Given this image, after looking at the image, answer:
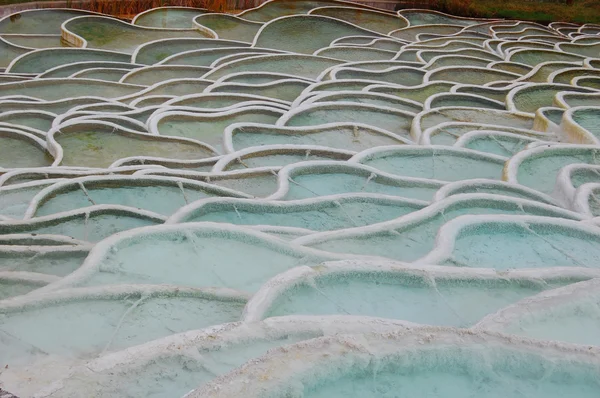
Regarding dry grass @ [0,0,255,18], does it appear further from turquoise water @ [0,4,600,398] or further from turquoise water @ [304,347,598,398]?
turquoise water @ [304,347,598,398]

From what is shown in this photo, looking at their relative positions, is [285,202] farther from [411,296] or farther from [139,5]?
[139,5]

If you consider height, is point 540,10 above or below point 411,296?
above

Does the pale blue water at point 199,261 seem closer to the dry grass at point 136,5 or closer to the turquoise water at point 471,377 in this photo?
the turquoise water at point 471,377

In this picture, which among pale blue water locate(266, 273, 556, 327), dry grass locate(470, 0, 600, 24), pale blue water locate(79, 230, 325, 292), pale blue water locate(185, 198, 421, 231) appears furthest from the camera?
dry grass locate(470, 0, 600, 24)

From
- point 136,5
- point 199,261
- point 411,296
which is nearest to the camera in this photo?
point 411,296

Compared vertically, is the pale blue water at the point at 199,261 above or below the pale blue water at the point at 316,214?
above

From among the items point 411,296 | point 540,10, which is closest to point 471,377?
point 411,296

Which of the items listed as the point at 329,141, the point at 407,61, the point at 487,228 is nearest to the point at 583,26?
the point at 407,61

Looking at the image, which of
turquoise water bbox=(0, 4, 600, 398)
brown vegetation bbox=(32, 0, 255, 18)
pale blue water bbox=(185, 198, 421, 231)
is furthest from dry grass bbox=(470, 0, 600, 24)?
pale blue water bbox=(185, 198, 421, 231)

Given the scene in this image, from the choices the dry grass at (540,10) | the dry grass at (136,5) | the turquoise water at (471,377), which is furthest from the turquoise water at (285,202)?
the dry grass at (540,10)

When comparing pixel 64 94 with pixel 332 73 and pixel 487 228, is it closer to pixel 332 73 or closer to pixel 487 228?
pixel 332 73

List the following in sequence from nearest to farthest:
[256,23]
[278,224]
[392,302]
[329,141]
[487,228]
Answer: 1. [392,302]
2. [487,228]
3. [278,224]
4. [329,141]
5. [256,23]
